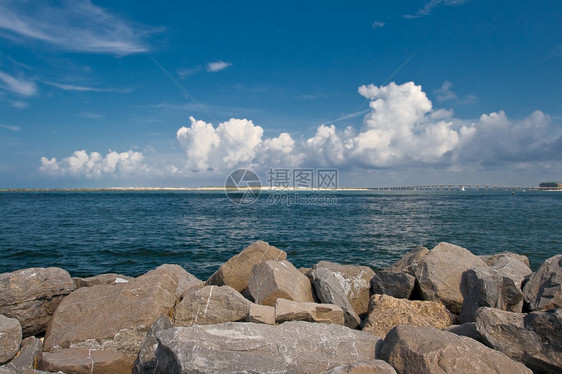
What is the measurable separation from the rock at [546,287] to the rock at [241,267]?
645 centimetres

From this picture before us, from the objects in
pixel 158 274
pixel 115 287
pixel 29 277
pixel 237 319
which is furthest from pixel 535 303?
pixel 29 277

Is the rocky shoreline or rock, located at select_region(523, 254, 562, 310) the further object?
rock, located at select_region(523, 254, 562, 310)

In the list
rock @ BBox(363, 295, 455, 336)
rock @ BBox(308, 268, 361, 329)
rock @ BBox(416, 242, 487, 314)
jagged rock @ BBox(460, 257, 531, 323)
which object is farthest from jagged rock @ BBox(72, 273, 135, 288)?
jagged rock @ BBox(460, 257, 531, 323)

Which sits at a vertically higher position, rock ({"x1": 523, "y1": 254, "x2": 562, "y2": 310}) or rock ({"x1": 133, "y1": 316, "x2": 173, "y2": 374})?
rock ({"x1": 523, "y1": 254, "x2": 562, "y2": 310})

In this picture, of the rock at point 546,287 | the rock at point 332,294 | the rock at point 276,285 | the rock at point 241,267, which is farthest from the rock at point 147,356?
the rock at point 546,287

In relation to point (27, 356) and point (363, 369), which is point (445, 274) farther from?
point (27, 356)

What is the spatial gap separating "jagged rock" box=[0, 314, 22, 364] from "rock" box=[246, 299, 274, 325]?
188 inches

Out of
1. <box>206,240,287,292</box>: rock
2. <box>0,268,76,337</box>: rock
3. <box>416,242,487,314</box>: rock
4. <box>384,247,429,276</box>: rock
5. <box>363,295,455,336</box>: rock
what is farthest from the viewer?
<box>206,240,287,292</box>: rock

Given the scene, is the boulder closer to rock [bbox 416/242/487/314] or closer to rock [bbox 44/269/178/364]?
rock [bbox 416/242/487/314]

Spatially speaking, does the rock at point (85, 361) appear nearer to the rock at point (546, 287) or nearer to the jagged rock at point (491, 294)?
the jagged rock at point (491, 294)

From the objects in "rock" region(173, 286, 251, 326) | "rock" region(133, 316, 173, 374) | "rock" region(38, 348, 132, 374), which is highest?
"rock" region(173, 286, 251, 326)

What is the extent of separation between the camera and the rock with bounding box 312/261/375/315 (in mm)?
9859

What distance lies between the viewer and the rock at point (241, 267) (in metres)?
10.1

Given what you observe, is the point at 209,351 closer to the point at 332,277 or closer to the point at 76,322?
the point at 76,322
